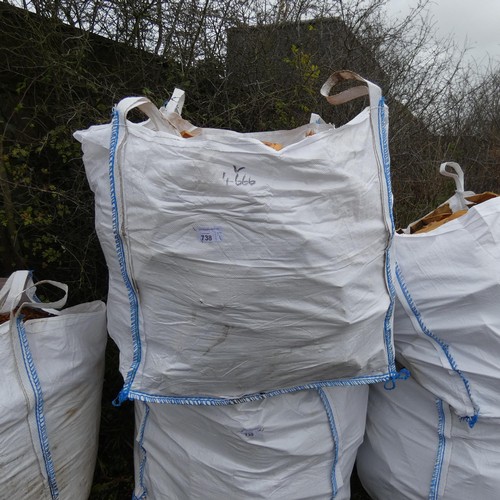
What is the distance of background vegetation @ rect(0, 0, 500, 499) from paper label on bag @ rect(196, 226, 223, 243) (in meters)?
1.01

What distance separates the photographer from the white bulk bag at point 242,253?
0.98 metres

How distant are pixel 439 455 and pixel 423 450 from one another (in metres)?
0.05

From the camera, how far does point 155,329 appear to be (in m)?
1.10

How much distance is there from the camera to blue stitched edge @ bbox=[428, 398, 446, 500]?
138cm

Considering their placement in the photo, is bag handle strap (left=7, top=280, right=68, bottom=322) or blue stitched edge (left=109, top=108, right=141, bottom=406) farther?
bag handle strap (left=7, top=280, right=68, bottom=322)

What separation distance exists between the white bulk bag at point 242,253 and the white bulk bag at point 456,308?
176 millimetres

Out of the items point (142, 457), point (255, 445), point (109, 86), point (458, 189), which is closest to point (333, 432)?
point (255, 445)

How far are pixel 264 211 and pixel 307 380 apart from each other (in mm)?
473

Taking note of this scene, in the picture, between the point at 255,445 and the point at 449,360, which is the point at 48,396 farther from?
the point at 449,360

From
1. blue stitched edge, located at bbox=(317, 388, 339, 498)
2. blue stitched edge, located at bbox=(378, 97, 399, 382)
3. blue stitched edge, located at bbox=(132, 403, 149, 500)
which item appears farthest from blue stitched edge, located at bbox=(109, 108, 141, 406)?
blue stitched edge, located at bbox=(378, 97, 399, 382)

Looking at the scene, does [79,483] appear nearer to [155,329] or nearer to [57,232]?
[155,329]

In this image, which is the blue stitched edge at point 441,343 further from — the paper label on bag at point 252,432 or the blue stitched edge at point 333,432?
the paper label on bag at point 252,432

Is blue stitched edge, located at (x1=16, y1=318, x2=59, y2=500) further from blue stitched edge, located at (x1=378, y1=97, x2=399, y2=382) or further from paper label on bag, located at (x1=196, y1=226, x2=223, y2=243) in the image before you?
blue stitched edge, located at (x1=378, y1=97, x2=399, y2=382)

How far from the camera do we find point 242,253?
0.99 metres
